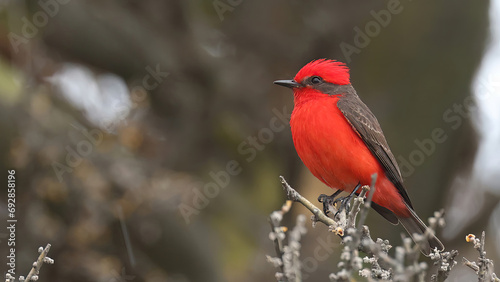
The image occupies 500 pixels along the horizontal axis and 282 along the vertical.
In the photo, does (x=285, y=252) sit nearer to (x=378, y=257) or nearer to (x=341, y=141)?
(x=378, y=257)

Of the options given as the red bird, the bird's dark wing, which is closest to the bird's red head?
the red bird

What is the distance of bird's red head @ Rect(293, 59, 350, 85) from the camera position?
176 inches

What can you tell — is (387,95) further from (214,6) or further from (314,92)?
(214,6)

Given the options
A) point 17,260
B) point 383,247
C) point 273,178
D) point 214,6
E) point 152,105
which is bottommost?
point 383,247

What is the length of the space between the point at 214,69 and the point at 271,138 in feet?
3.96

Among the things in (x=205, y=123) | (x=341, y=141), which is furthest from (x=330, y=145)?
(x=205, y=123)

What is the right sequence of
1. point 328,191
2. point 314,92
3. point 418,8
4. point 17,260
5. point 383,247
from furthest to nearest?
point 328,191 < point 418,8 < point 17,260 < point 314,92 < point 383,247

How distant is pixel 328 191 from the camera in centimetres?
768

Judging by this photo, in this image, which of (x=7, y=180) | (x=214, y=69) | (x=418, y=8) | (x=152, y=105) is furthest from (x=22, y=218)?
(x=418, y=8)

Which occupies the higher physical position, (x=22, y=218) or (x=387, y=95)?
(x=387, y=95)

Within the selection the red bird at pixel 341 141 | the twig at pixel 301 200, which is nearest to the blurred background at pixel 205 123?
the red bird at pixel 341 141

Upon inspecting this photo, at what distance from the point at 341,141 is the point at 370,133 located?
353 mm

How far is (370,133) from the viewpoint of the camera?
4336mm

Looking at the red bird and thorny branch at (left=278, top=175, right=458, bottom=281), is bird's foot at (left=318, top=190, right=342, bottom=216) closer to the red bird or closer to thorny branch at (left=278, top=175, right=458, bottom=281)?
the red bird
